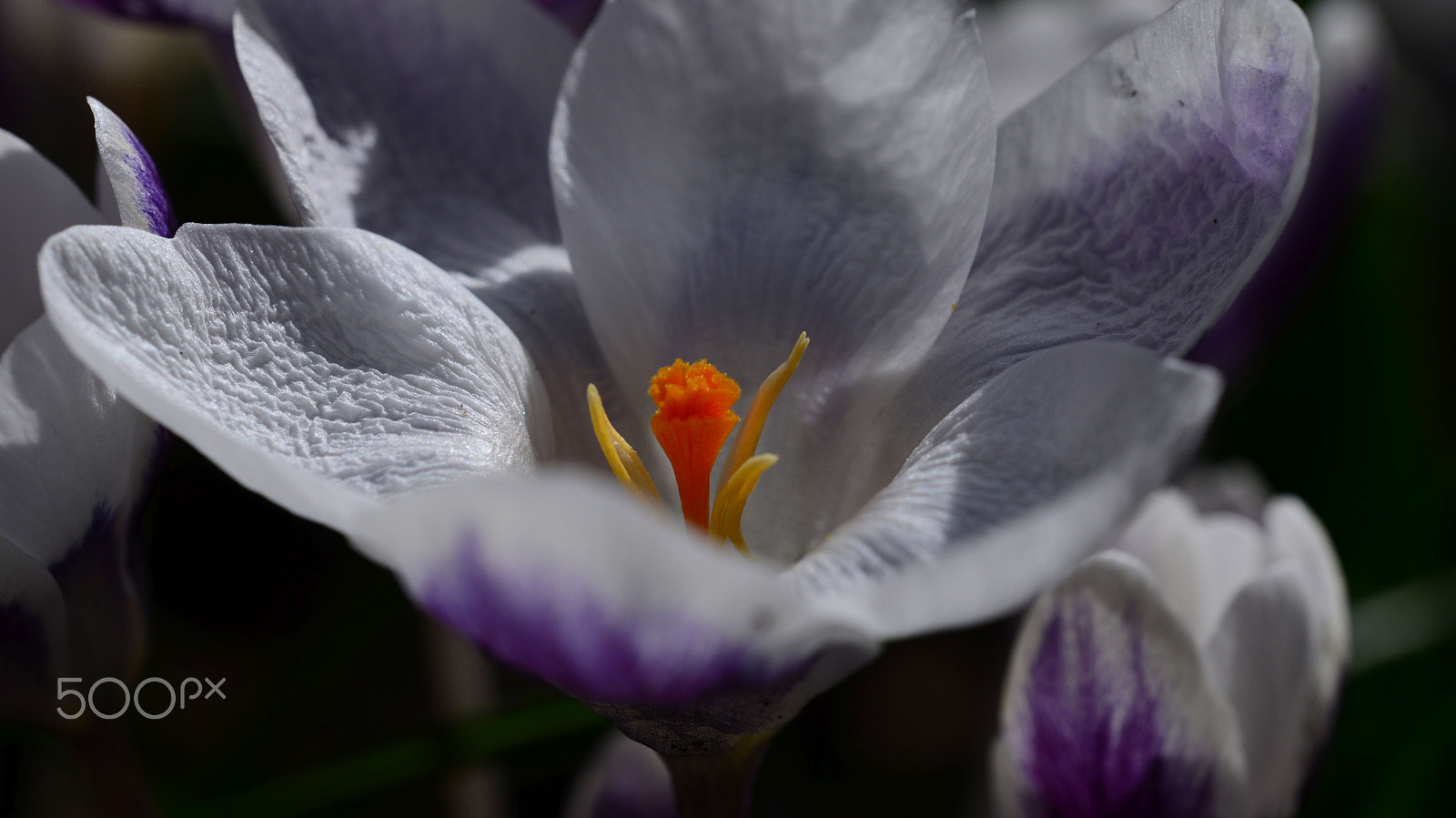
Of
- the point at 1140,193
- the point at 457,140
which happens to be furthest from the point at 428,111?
the point at 1140,193

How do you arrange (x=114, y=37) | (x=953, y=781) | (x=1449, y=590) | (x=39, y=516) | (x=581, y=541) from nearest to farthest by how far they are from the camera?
(x=581, y=541), (x=39, y=516), (x=1449, y=590), (x=953, y=781), (x=114, y=37)

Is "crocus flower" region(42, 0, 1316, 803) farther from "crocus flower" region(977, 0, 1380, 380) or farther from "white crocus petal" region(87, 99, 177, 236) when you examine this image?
"crocus flower" region(977, 0, 1380, 380)

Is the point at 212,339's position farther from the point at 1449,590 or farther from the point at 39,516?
the point at 1449,590

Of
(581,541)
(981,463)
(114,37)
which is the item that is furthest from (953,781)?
(114,37)

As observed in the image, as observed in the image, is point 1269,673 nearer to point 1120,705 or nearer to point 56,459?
point 1120,705

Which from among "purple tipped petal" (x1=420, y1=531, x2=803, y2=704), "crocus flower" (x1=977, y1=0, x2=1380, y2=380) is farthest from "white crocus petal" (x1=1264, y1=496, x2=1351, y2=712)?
"purple tipped petal" (x1=420, y1=531, x2=803, y2=704)

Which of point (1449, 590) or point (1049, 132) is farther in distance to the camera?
point (1449, 590)

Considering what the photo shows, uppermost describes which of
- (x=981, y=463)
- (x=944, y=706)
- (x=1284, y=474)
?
(x=981, y=463)
